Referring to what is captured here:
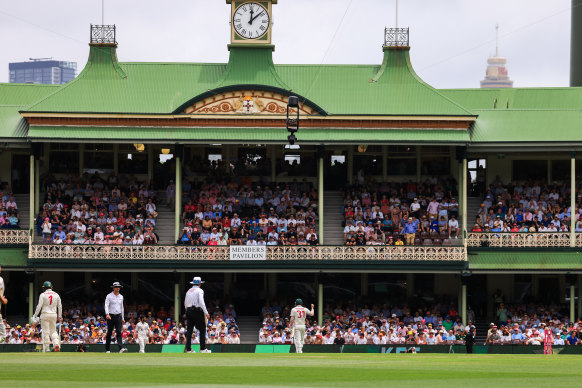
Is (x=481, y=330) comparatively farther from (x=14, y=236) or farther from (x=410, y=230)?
(x=14, y=236)

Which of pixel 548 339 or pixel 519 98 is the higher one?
pixel 519 98

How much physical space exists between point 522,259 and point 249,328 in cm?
952

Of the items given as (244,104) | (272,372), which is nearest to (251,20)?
(244,104)

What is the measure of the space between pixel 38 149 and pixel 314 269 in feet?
33.9

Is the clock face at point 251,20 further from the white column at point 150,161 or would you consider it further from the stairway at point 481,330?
the stairway at point 481,330

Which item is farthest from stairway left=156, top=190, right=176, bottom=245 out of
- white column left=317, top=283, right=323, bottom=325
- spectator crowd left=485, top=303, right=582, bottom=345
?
spectator crowd left=485, top=303, right=582, bottom=345

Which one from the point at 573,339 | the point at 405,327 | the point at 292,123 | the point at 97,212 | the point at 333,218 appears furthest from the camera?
the point at 333,218

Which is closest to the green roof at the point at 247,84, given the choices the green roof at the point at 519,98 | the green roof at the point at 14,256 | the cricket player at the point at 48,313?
the green roof at the point at 519,98

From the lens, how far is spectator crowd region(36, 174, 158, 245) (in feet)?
133

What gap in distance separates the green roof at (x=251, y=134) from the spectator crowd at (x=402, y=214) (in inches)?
83.6

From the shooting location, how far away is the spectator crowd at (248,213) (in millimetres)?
40656

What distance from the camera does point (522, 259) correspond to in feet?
134

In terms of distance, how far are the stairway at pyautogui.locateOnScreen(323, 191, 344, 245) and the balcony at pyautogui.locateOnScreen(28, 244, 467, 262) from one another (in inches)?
55.4

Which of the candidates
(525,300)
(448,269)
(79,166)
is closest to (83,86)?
(79,166)
